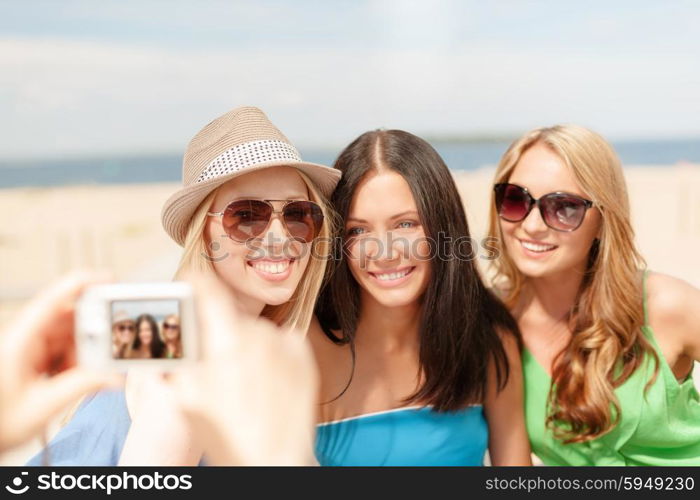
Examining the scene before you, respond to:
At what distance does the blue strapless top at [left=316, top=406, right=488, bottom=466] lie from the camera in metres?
2.60

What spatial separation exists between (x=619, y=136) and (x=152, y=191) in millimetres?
24604

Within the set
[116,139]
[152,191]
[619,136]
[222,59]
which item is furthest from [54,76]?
[619,136]

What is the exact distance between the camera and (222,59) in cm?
3703

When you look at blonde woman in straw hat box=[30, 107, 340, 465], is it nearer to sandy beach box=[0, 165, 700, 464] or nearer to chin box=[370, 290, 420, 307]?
chin box=[370, 290, 420, 307]

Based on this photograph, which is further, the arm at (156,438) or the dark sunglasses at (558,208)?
the dark sunglasses at (558,208)

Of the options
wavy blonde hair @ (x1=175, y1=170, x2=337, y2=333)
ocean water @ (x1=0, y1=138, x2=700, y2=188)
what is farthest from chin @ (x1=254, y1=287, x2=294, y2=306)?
ocean water @ (x1=0, y1=138, x2=700, y2=188)

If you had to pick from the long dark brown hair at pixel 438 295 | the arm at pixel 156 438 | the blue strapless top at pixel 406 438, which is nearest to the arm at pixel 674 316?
the long dark brown hair at pixel 438 295

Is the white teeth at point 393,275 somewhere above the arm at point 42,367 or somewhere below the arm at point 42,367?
above

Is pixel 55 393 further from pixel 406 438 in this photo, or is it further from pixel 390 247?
pixel 406 438

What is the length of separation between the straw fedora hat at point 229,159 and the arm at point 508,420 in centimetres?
115

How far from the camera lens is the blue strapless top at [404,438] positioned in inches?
103

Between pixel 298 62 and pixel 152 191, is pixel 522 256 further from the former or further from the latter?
pixel 298 62

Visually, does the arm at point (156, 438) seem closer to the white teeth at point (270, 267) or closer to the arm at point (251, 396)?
the white teeth at point (270, 267)

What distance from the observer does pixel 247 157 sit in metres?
2.25
